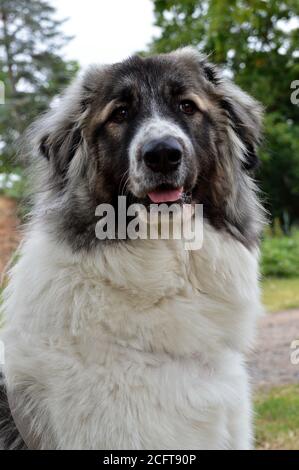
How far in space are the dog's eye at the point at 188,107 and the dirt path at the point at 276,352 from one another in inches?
133

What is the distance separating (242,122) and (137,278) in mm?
1219

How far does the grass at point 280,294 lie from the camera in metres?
12.3

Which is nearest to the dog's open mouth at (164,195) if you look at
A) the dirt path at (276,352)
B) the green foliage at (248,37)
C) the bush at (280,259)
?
the green foliage at (248,37)

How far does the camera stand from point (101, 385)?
2629mm

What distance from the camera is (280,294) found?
1395cm

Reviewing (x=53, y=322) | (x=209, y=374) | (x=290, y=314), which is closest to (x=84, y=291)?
(x=53, y=322)

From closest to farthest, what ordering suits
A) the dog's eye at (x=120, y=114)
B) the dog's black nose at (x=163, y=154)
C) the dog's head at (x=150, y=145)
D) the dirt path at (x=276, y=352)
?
the dog's black nose at (x=163, y=154) → the dog's head at (x=150, y=145) → the dog's eye at (x=120, y=114) → the dirt path at (x=276, y=352)

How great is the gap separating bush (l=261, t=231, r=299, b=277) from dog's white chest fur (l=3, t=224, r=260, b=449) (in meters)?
13.7

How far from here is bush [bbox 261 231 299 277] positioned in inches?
675

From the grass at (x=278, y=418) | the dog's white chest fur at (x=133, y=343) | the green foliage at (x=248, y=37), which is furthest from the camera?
the green foliage at (x=248, y=37)

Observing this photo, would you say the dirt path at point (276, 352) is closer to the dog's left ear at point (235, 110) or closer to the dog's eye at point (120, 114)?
the dog's left ear at point (235, 110)
